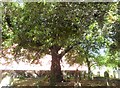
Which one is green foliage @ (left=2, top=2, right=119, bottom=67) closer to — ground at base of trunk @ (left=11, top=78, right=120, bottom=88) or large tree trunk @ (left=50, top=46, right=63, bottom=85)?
large tree trunk @ (left=50, top=46, right=63, bottom=85)

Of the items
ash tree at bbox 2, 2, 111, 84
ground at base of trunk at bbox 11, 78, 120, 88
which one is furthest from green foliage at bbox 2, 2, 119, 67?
ground at base of trunk at bbox 11, 78, 120, 88

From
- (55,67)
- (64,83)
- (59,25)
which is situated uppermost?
(59,25)

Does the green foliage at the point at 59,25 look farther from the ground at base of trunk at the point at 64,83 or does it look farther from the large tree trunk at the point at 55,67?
the ground at base of trunk at the point at 64,83

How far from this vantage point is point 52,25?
188 cm

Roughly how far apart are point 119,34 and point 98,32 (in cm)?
16

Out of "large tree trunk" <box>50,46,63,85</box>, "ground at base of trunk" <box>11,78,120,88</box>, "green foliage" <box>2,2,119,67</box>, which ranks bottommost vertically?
"ground at base of trunk" <box>11,78,120,88</box>

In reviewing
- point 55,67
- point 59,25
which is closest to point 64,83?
point 55,67

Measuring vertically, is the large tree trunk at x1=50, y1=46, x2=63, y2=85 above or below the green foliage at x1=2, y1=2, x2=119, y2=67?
below

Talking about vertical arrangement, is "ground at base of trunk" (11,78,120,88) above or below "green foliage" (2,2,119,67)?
below

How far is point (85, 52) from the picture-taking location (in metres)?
1.97

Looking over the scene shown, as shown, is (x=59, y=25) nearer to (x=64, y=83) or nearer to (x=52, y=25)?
(x=52, y=25)

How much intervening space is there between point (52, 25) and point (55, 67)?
32cm

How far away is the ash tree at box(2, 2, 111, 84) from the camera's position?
185cm

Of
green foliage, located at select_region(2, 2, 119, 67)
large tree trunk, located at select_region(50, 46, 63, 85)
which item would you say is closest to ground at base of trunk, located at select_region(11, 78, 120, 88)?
large tree trunk, located at select_region(50, 46, 63, 85)
